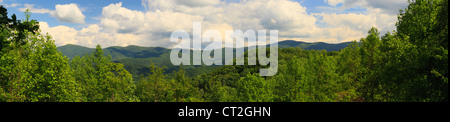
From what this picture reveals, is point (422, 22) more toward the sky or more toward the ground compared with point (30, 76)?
more toward the sky

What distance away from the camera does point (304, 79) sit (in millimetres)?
39000

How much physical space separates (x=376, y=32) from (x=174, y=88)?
33.3 metres

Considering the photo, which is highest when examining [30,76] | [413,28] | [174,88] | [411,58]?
[413,28]

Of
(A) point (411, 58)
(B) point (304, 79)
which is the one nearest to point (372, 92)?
(A) point (411, 58)
